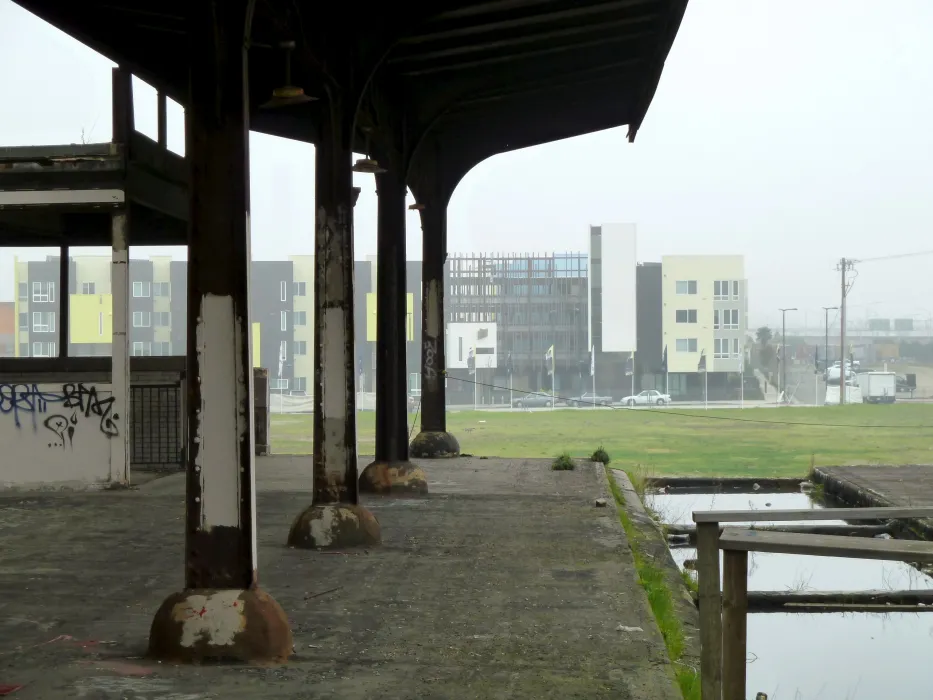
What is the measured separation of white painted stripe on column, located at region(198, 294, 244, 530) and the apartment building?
71671 millimetres

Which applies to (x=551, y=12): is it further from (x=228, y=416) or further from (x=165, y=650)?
(x=165, y=650)

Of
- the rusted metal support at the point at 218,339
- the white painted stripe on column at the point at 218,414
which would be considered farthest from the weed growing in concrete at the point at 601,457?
the white painted stripe on column at the point at 218,414

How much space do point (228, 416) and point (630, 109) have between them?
1377 cm

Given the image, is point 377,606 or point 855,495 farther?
point 855,495

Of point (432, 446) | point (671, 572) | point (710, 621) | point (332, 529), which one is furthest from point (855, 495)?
point (710, 621)

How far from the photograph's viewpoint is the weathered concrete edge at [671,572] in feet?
22.3

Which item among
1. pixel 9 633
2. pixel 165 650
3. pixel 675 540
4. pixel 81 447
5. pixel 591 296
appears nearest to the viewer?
pixel 165 650

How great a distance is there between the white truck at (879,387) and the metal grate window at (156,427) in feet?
219

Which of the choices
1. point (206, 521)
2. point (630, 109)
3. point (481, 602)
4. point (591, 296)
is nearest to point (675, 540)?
point (630, 109)

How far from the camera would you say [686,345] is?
77.9 metres

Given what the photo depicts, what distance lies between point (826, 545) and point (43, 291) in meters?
67.2

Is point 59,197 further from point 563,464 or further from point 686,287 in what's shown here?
point 686,287

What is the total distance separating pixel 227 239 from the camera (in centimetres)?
596

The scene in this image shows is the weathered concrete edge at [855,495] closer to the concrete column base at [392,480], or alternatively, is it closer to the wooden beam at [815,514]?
the concrete column base at [392,480]
